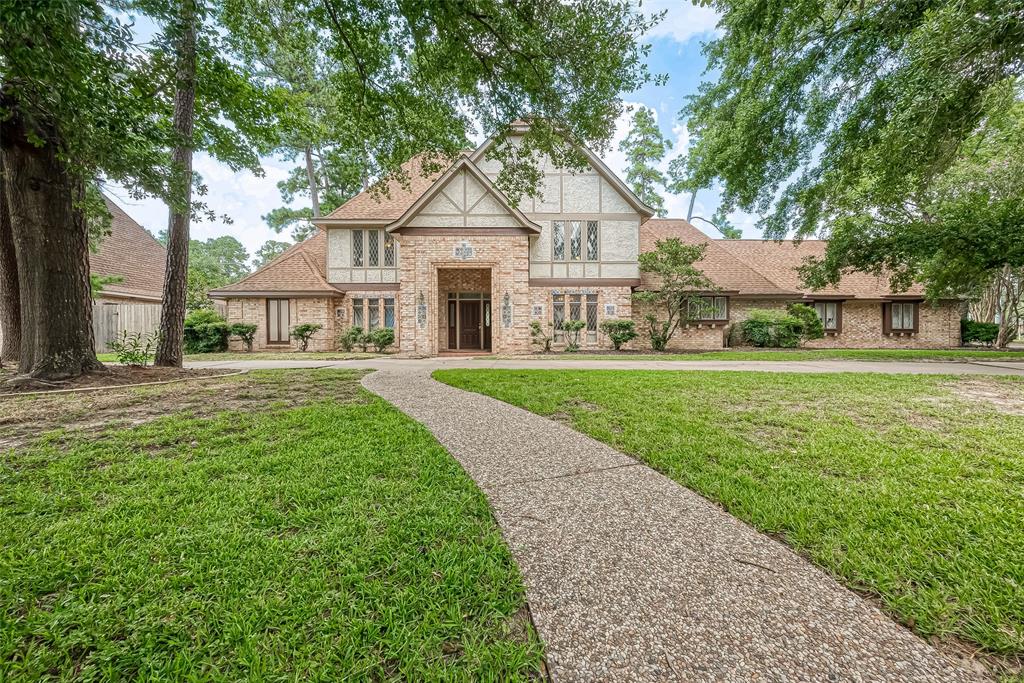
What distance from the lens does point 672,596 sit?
1.62 metres

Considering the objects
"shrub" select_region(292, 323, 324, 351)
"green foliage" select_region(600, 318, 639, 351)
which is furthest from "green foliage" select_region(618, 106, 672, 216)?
"shrub" select_region(292, 323, 324, 351)

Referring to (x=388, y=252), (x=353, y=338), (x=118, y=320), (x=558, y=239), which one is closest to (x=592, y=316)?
(x=558, y=239)

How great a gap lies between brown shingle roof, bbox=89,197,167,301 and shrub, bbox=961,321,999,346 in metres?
36.8

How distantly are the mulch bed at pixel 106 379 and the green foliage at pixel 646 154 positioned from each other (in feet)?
80.3

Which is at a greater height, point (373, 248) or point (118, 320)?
point (373, 248)

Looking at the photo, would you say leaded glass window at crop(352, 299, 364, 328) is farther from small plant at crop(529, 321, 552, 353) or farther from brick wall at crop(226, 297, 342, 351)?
small plant at crop(529, 321, 552, 353)

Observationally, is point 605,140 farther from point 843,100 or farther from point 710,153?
point 843,100

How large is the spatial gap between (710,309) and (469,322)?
10.2m

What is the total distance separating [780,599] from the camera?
5.31 feet

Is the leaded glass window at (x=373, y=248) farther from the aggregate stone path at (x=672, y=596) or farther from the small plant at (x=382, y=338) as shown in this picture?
the aggregate stone path at (x=672, y=596)

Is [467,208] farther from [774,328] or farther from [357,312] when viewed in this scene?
[774,328]

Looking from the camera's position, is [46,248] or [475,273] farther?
[475,273]

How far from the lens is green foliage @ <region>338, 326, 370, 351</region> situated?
624 inches

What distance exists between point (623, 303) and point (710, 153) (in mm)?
6921
